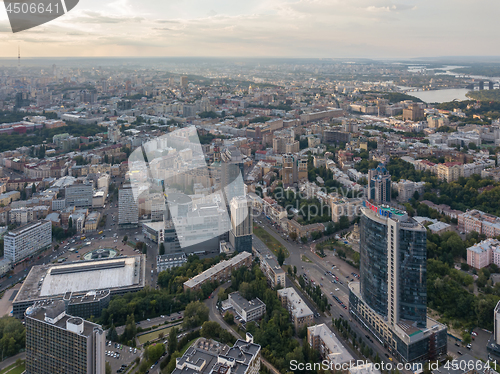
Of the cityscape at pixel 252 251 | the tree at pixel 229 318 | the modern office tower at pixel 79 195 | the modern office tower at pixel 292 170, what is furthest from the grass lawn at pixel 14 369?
the modern office tower at pixel 292 170

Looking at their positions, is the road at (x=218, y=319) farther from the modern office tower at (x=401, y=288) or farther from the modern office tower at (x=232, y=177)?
the modern office tower at (x=232, y=177)

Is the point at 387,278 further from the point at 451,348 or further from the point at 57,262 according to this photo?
the point at 57,262

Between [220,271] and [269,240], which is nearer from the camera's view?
[220,271]

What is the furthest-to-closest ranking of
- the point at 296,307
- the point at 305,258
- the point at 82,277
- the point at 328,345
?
the point at 305,258 < the point at 82,277 < the point at 296,307 < the point at 328,345

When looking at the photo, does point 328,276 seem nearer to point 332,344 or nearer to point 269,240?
point 269,240

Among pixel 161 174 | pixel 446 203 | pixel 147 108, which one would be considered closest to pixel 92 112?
pixel 147 108

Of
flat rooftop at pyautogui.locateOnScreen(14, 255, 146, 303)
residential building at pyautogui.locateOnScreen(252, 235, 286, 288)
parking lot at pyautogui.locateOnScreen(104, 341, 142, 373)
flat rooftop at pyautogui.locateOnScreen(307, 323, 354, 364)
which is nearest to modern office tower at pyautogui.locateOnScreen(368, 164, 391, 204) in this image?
residential building at pyautogui.locateOnScreen(252, 235, 286, 288)

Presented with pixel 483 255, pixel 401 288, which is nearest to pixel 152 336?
pixel 401 288
